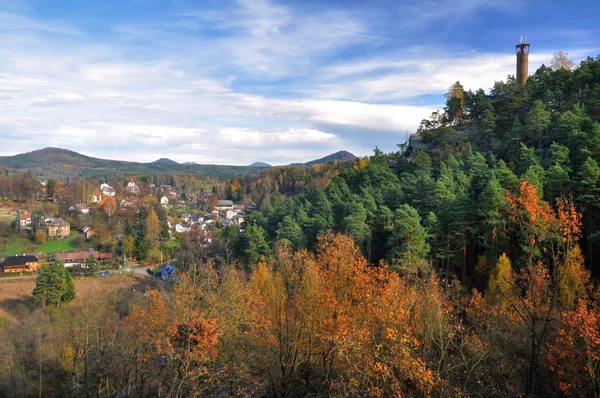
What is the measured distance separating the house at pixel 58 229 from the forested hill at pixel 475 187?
2838 centimetres

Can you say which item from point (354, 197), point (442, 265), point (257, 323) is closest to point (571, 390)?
point (257, 323)

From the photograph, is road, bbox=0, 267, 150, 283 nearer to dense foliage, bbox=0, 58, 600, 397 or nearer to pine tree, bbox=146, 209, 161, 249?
pine tree, bbox=146, 209, 161, 249

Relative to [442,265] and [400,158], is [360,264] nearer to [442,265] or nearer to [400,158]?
[442,265]

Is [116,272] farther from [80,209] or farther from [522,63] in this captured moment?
[522,63]

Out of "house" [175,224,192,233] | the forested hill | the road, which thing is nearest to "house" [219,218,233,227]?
"house" [175,224,192,233]

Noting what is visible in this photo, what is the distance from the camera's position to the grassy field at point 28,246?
140 feet

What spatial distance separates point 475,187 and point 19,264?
37738 millimetres

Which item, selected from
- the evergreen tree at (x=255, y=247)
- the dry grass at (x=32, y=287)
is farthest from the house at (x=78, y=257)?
the evergreen tree at (x=255, y=247)

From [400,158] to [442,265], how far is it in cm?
1868

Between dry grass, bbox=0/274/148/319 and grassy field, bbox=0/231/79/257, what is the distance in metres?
9.65

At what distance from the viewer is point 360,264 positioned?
1192 cm

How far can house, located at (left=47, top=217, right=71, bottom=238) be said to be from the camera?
159 feet

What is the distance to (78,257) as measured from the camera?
39656 mm

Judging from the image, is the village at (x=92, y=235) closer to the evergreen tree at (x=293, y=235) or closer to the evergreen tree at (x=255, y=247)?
the evergreen tree at (x=255, y=247)
